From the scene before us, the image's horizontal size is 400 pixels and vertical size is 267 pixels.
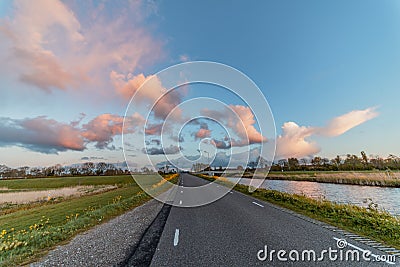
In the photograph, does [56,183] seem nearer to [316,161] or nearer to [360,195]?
[360,195]

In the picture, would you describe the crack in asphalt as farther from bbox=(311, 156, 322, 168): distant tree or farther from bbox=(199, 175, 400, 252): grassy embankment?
bbox=(311, 156, 322, 168): distant tree

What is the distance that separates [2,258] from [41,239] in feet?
4.77

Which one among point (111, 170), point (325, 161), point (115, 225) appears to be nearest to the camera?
point (115, 225)

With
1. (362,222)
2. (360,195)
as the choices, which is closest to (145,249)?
(362,222)

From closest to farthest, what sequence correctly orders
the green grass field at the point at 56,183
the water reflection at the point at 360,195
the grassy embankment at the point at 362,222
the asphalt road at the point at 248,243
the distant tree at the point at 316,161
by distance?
the asphalt road at the point at 248,243 → the grassy embankment at the point at 362,222 → the water reflection at the point at 360,195 → the green grass field at the point at 56,183 → the distant tree at the point at 316,161

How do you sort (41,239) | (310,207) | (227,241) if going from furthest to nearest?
(310,207), (41,239), (227,241)

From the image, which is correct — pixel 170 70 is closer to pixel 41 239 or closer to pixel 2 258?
pixel 41 239

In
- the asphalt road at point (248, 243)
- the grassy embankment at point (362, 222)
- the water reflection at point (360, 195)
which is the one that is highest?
the asphalt road at point (248, 243)

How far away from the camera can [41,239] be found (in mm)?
6941

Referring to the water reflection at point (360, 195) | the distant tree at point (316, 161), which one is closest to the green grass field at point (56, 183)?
the water reflection at point (360, 195)

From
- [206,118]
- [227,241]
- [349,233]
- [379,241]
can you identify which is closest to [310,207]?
[349,233]

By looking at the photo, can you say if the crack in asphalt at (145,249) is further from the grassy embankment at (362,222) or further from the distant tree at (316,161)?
the distant tree at (316,161)

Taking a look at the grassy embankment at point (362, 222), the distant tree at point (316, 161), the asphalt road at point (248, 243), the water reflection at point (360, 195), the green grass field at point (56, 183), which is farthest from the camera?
the distant tree at point (316, 161)

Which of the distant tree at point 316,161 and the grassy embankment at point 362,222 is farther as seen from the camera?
the distant tree at point 316,161
